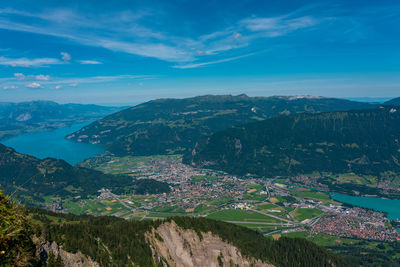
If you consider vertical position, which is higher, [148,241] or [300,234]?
[148,241]

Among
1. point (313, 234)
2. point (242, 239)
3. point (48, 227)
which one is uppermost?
point (48, 227)

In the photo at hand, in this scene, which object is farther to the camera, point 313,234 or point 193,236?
point 313,234

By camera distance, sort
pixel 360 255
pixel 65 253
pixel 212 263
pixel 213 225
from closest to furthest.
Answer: pixel 65 253, pixel 212 263, pixel 213 225, pixel 360 255

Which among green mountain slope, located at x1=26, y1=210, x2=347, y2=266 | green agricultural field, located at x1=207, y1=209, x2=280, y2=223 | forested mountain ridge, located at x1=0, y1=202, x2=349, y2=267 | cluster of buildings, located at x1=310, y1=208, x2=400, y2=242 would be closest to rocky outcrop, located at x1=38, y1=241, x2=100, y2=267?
forested mountain ridge, located at x1=0, y1=202, x2=349, y2=267

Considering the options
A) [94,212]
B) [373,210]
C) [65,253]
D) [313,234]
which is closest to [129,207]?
[94,212]

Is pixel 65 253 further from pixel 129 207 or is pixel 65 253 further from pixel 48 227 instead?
pixel 129 207

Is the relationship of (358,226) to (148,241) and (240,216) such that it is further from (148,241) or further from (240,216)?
(148,241)

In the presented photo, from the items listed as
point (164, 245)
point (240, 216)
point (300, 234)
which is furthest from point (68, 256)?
point (240, 216)
